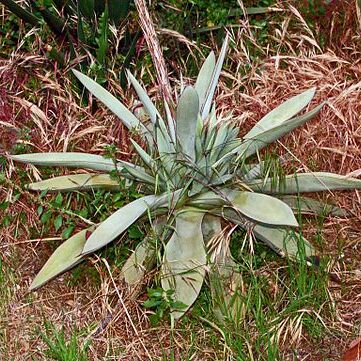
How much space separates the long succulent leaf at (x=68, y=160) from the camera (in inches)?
134

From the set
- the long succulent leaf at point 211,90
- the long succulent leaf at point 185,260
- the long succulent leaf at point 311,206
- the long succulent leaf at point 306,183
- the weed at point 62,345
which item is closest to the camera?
the weed at point 62,345

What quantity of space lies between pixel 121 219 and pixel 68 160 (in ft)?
1.23

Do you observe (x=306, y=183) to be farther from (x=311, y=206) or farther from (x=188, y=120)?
(x=188, y=120)

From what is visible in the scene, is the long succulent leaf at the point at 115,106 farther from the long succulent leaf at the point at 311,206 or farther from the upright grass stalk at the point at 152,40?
the long succulent leaf at the point at 311,206

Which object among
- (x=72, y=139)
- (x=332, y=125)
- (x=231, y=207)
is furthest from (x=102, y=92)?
(x=332, y=125)

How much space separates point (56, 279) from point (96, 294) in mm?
207

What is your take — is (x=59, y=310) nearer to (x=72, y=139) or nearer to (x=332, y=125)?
(x=72, y=139)

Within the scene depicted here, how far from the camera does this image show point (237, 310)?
3029 mm

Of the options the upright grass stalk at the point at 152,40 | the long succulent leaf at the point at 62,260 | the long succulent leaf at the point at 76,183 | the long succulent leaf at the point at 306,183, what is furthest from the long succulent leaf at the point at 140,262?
the upright grass stalk at the point at 152,40

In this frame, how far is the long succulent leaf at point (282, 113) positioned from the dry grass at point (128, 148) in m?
0.15

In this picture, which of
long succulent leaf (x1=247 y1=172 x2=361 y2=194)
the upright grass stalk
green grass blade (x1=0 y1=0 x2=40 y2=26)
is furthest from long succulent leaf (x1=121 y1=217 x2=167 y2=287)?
green grass blade (x1=0 y1=0 x2=40 y2=26)

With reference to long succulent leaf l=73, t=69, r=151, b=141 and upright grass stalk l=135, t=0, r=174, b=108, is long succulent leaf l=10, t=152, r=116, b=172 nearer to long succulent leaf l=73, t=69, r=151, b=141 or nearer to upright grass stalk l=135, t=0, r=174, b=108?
long succulent leaf l=73, t=69, r=151, b=141

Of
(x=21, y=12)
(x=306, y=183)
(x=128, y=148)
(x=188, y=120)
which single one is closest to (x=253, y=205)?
(x=306, y=183)

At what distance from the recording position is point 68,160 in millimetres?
3418
